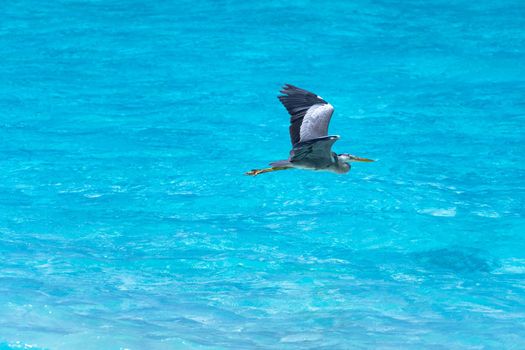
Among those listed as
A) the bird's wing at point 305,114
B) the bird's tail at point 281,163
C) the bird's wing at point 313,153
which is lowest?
the bird's tail at point 281,163

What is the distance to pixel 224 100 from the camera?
15.4 m

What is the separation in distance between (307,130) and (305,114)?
0.77ft

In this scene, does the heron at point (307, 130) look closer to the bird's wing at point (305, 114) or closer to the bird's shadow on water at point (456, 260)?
the bird's wing at point (305, 114)

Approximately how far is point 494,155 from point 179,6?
8.58m

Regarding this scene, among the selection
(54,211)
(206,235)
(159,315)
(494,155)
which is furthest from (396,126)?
(159,315)

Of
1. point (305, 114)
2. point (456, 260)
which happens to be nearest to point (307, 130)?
point (305, 114)

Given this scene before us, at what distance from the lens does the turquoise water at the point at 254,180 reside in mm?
9398

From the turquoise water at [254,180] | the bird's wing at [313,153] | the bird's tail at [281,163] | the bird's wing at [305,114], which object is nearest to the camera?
the bird's tail at [281,163]

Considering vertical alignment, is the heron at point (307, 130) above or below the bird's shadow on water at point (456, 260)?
above

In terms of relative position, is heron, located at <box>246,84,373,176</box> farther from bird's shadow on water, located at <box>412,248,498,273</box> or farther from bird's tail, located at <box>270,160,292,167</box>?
bird's shadow on water, located at <box>412,248,498,273</box>

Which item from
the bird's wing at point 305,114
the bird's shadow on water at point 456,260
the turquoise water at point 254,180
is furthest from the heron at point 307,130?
the bird's shadow on water at point 456,260

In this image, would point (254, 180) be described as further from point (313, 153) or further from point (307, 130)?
point (307, 130)

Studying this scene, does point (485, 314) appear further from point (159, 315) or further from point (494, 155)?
point (494, 155)

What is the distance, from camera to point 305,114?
8961 mm
